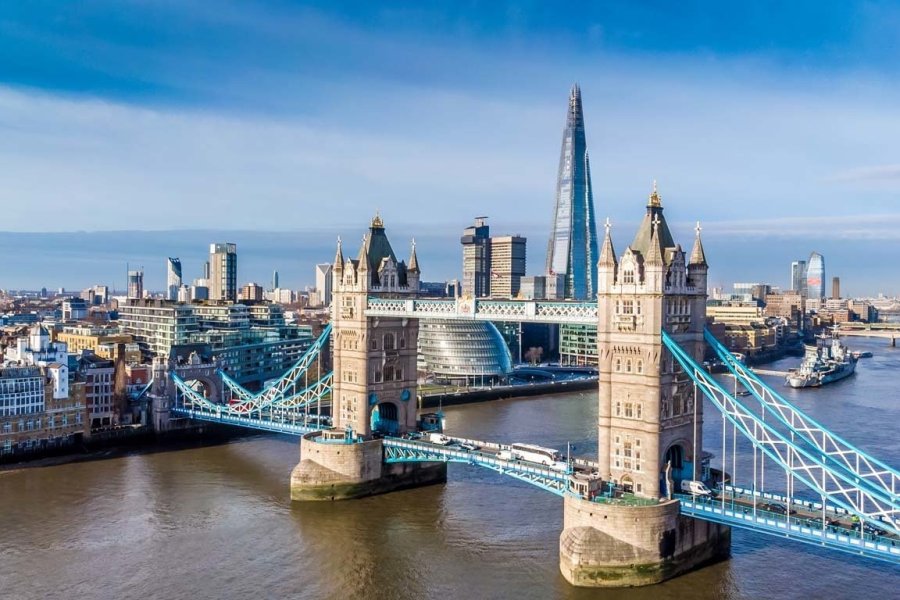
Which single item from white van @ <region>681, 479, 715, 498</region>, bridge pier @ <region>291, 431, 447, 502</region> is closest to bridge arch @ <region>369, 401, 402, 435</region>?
bridge pier @ <region>291, 431, 447, 502</region>

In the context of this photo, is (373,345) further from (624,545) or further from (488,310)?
(624,545)

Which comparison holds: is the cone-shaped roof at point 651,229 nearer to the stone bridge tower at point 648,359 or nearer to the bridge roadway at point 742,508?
the stone bridge tower at point 648,359

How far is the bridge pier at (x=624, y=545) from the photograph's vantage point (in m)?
44.2

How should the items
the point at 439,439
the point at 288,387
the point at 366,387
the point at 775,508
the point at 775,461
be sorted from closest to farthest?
the point at 775,508 < the point at 775,461 < the point at 439,439 < the point at 366,387 < the point at 288,387

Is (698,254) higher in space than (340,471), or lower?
higher

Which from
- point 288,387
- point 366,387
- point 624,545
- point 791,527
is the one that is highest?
point 366,387

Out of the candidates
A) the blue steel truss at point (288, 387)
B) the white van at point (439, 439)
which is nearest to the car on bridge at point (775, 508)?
the white van at point (439, 439)

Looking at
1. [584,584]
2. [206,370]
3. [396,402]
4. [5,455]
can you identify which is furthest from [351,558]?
[206,370]

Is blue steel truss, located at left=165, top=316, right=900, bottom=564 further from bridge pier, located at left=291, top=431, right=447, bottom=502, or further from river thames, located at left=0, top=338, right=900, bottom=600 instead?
river thames, located at left=0, top=338, right=900, bottom=600

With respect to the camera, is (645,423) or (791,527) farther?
(645,423)

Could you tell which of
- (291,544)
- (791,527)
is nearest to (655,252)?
(791,527)

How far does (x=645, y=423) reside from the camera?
155 ft

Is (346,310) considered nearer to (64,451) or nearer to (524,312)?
(524,312)

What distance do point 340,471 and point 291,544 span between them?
1009 cm
